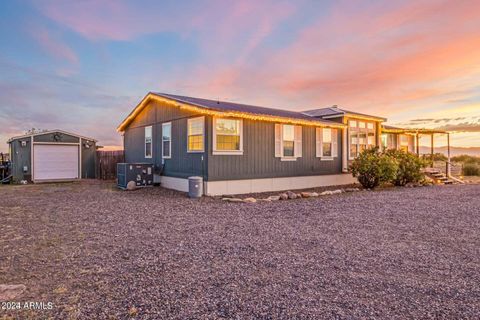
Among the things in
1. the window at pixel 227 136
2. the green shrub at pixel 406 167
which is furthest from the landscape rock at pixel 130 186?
the green shrub at pixel 406 167

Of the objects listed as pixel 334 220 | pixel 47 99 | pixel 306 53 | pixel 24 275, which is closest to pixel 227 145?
pixel 334 220

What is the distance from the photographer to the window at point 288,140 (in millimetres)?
13148

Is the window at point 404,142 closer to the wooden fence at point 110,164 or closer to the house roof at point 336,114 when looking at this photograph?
the house roof at point 336,114

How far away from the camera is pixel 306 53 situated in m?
14.2

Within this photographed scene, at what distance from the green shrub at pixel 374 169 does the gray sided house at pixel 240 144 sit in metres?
1.74

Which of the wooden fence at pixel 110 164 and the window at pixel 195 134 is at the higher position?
the window at pixel 195 134

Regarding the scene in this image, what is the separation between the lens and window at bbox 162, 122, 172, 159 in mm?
13359

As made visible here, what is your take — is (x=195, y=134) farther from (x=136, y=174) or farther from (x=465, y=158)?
(x=465, y=158)

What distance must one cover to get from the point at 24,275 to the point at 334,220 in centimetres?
603

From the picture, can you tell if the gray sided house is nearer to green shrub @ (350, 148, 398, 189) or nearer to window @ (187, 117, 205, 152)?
window @ (187, 117, 205, 152)

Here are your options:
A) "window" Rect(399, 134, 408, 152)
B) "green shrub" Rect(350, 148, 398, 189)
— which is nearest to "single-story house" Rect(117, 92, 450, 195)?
"green shrub" Rect(350, 148, 398, 189)

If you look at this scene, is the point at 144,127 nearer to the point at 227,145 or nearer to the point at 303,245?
the point at 227,145

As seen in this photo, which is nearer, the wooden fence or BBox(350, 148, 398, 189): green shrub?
BBox(350, 148, 398, 189): green shrub

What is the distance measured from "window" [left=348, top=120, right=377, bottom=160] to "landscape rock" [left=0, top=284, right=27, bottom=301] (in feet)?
50.5
